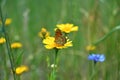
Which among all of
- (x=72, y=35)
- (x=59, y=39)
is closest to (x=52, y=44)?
(x=59, y=39)

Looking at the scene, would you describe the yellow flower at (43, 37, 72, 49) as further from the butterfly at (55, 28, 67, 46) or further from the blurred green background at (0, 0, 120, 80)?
the blurred green background at (0, 0, 120, 80)

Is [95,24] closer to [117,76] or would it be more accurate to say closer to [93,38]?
[93,38]

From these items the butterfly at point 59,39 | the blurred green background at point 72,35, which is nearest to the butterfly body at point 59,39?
the butterfly at point 59,39

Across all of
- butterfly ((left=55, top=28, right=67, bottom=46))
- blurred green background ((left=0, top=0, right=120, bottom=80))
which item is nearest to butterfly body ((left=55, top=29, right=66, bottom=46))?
butterfly ((left=55, top=28, right=67, bottom=46))

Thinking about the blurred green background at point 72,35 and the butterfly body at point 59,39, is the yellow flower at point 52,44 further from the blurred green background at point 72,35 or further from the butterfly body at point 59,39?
the blurred green background at point 72,35

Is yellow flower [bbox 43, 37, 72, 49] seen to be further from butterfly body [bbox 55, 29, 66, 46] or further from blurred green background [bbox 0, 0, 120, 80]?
blurred green background [bbox 0, 0, 120, 80]

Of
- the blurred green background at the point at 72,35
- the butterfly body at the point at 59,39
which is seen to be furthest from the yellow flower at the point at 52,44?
the blurred green background at the point at 72,35

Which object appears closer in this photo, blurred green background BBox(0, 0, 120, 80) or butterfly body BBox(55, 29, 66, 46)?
butterfly body BBox(55, 29, 66, 46)

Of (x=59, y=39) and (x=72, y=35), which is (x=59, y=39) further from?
(x=72, y=35)

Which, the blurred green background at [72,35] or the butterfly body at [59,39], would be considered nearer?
the butterfly body at [59,39]
